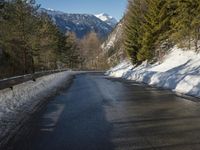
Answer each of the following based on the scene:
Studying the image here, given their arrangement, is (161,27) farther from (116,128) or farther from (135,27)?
(116,128)

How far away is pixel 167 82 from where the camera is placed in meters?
26.2

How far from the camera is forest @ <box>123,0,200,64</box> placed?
34841 mm

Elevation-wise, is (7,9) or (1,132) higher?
(7,9)

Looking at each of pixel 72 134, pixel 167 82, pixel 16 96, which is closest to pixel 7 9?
pixel 167 82

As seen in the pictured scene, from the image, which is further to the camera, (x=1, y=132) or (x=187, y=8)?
(x=187, y=8)

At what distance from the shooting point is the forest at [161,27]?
34841 millimetres

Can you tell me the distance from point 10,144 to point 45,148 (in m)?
0.94

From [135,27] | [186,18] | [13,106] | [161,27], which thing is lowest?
[13,106]

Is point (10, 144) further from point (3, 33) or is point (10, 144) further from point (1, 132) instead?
point (3, 33)

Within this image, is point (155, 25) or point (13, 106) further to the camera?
point (155, 25)

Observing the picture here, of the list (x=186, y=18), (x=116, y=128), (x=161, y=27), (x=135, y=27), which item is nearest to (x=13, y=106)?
(x=116, y=128)

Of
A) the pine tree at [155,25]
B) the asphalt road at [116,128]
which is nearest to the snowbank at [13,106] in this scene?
the asphalt road at [116,128]

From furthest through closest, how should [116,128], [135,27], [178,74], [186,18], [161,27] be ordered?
[135,27] → [161,27] → [186,18] → [178,74] → [116,128]

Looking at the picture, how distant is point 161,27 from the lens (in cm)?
4531
